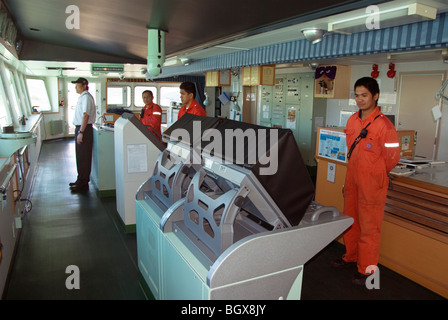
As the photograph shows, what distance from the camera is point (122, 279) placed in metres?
3.03

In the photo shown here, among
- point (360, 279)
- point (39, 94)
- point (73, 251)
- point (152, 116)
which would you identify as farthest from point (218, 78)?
point (39, 94)

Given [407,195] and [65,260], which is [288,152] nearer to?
[407,195]

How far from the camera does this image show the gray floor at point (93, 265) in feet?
9.37

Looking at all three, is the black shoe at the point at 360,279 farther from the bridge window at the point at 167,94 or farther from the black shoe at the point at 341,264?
the bridge window at the point at 167,94

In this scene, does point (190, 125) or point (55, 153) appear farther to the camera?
point (55, 153)

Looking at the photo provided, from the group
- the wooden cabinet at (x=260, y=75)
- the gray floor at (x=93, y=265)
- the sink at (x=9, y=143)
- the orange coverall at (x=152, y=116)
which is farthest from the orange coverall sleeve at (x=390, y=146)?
the orange coverall at (x=152, y=116)

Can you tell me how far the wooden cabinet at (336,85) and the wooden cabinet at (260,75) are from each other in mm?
1104

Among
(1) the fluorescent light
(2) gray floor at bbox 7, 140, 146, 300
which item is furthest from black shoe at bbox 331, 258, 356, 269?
(1) the fluorescent light

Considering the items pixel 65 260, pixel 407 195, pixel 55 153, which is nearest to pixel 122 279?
pixel 65 260

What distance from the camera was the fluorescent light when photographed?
8.00 ft

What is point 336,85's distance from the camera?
22.2 ft
